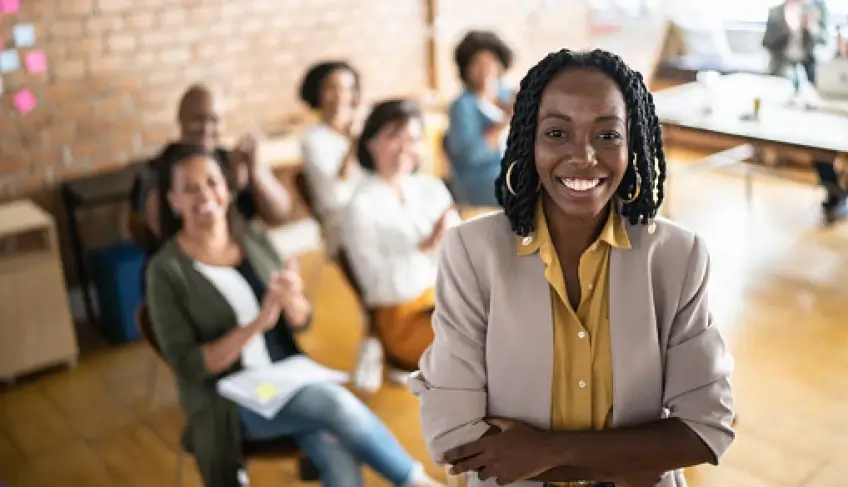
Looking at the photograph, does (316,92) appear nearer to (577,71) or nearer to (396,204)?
(396,204)

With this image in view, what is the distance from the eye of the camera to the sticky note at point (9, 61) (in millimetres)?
3686

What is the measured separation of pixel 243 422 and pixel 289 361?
0.76 feet

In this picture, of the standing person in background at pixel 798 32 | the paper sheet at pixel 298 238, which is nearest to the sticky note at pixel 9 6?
the paper sheet at pixel 298 238

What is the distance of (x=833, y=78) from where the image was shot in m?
4.23

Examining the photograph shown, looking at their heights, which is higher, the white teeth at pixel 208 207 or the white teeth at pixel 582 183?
the white teeth at pixel 582 183

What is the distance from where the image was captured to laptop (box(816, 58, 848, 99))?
4.18 meters

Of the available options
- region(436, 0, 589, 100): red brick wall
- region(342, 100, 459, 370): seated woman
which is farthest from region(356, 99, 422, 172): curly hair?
region(436, 0, 589, 100): red brick wall

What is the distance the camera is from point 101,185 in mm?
3838

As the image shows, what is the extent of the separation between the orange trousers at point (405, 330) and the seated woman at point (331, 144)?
67 cm

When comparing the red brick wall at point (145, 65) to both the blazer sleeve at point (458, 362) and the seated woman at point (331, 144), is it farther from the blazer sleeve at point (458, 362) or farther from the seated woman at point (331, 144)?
the blazer sleeve at point (458, 362)

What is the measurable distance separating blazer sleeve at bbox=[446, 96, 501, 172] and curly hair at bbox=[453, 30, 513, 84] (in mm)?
196

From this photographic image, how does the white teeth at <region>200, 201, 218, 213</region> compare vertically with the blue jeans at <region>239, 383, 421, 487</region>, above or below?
above

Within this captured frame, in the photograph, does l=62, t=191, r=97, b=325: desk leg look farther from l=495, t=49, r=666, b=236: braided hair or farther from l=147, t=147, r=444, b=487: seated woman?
l=495, t=49, r=666, b=236: braided hair

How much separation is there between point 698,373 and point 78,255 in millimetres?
3262
